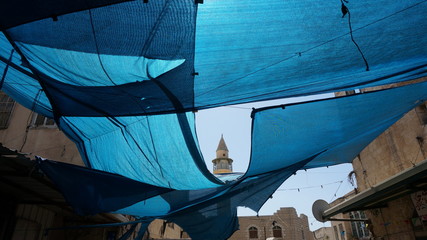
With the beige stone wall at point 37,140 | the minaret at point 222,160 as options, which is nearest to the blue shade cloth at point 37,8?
the beige stone wall at point 37,140

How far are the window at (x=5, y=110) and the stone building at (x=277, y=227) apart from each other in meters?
21.2

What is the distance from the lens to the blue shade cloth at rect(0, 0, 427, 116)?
6.70 feet

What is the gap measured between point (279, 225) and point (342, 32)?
2523 cm

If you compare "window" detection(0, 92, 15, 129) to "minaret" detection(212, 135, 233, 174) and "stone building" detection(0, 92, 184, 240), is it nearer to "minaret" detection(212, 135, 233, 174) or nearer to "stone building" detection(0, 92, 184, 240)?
"stone building" detection(0, 92, 184, 240)

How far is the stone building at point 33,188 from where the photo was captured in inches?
154

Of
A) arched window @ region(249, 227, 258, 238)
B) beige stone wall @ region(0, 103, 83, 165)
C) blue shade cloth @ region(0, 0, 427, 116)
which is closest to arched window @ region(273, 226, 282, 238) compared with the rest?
arched window @ region(249, 227, 258, 238)

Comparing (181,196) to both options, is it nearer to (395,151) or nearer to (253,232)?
(395,151)

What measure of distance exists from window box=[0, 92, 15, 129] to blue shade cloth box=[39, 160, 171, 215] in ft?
18.0

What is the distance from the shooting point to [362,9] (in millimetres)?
2104

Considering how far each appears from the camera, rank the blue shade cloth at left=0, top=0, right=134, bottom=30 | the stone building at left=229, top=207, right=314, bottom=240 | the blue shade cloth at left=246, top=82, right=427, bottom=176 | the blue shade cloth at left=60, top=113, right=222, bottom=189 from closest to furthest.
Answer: the blue shade cloth at left=0, top=0, right=134, bottom=30 → the blue shade cloth at left=246, top=82, right=427, bottom=176 → the blue shade cloth at left=60, top=113, right=222, bottom=189 → the stone building at left=229, top=207, right=314, bottom=240

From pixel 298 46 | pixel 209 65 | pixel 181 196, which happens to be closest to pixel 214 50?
pixel 209 65

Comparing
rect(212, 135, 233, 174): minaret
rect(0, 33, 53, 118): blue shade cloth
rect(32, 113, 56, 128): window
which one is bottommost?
rect(0, 33, 53, 118): blue shade cloth

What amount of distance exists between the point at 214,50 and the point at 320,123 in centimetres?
162

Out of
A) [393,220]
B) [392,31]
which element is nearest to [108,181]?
[392,31]
